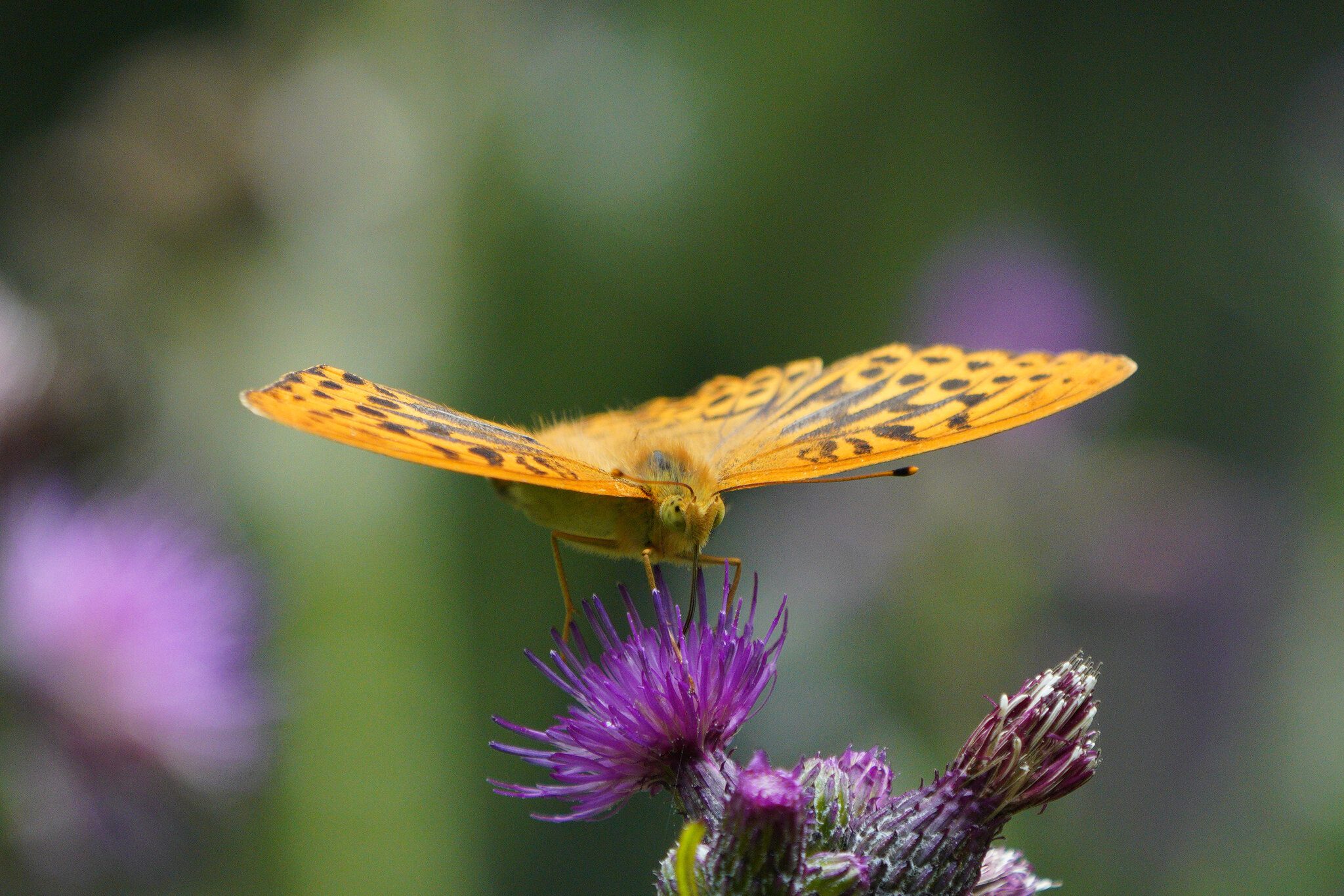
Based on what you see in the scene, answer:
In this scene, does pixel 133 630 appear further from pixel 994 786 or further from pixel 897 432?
pixel 994 786

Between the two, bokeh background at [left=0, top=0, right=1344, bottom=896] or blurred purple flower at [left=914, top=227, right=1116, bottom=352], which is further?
blurred purple flower at [left=914, top=227, right=1116, bottom=352]

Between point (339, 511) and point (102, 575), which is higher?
point (339, 511)

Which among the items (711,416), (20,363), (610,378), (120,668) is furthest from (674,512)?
(610,378)

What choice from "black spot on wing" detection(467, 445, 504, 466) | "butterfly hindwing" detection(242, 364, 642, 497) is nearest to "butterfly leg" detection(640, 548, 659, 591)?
"butterfly hindwing" detection(242, 364, 642, 497)

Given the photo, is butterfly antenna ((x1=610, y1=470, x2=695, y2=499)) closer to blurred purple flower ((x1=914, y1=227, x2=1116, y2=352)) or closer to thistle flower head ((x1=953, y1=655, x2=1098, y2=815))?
thistle flower head ((x1=953, y1=655, x2=1098, y2=815))

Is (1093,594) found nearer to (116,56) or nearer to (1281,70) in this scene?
(1281,70)

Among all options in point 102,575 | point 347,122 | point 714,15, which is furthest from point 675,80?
point 102,575

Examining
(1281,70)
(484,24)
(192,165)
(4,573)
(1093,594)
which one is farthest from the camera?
(1281,70)
